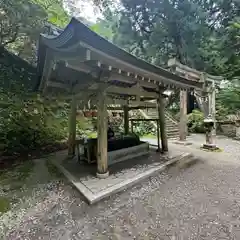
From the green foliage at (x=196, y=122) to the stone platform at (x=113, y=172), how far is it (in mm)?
5406

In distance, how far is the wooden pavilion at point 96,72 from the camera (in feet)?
7.36

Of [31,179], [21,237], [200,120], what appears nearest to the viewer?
[21,237]

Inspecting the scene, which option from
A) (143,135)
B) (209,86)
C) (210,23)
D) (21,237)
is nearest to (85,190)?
(21,237)

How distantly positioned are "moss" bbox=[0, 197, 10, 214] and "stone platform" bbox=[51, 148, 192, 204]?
1.07 metres

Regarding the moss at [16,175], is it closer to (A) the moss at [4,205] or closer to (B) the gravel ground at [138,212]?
(B) the gravel ground at [138,212]

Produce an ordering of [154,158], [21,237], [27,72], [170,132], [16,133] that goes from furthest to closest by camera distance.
Answer: 1. [170,132]
2. [27,72]
3. [16,133]
4. [154,158]
5. [21,237]

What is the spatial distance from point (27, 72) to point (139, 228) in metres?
8.15

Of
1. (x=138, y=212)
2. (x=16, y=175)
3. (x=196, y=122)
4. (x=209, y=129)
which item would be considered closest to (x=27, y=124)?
(x=16, y=175)

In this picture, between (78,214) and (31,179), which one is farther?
(31,179)

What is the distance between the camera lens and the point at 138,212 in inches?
94.0

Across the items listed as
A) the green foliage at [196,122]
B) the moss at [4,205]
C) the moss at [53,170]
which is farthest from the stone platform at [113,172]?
the green foliage at [196,122]

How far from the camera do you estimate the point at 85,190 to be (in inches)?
114

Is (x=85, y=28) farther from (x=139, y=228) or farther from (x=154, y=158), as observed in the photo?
(x=154, y=158)

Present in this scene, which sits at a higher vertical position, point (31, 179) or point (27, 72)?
point (27, 72)
